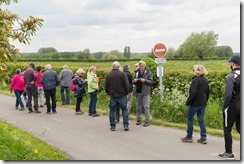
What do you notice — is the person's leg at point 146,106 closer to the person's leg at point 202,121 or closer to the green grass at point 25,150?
the person's leg at point 202,121

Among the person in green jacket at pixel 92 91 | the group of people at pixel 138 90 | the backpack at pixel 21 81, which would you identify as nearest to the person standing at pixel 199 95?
the group of people at pixel 138 90

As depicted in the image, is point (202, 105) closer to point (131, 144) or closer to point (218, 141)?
point (218, 141)

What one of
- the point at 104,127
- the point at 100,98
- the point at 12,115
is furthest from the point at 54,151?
the point at 100,98

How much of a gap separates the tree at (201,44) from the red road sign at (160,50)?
327 ft

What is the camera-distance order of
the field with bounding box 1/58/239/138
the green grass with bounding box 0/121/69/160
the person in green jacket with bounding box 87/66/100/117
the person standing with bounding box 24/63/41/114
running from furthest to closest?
1. the person standing with bounding box 24/63/41/114
2. the person in green jacket with bounding box 87/66/100/117
3. the field with bounding box 1/58/239/138
4. the green grass with bounding box 0/121/69/160

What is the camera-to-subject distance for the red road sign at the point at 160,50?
40.1 ft

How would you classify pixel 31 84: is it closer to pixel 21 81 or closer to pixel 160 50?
pixel 21 81

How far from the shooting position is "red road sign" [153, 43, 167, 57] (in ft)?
40.1

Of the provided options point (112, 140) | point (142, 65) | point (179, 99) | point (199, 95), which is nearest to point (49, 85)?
point (142, 65)

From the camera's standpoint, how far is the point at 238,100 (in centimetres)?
678

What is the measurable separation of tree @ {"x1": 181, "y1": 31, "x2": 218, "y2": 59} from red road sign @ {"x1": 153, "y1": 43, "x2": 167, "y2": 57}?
3927 inches

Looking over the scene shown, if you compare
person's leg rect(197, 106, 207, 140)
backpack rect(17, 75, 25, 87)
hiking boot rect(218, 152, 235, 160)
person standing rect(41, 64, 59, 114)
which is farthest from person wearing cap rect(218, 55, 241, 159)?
backpack rect(17, 75, 25, 87)

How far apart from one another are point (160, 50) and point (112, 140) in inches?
191

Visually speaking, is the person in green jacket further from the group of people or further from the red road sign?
the red road sign
